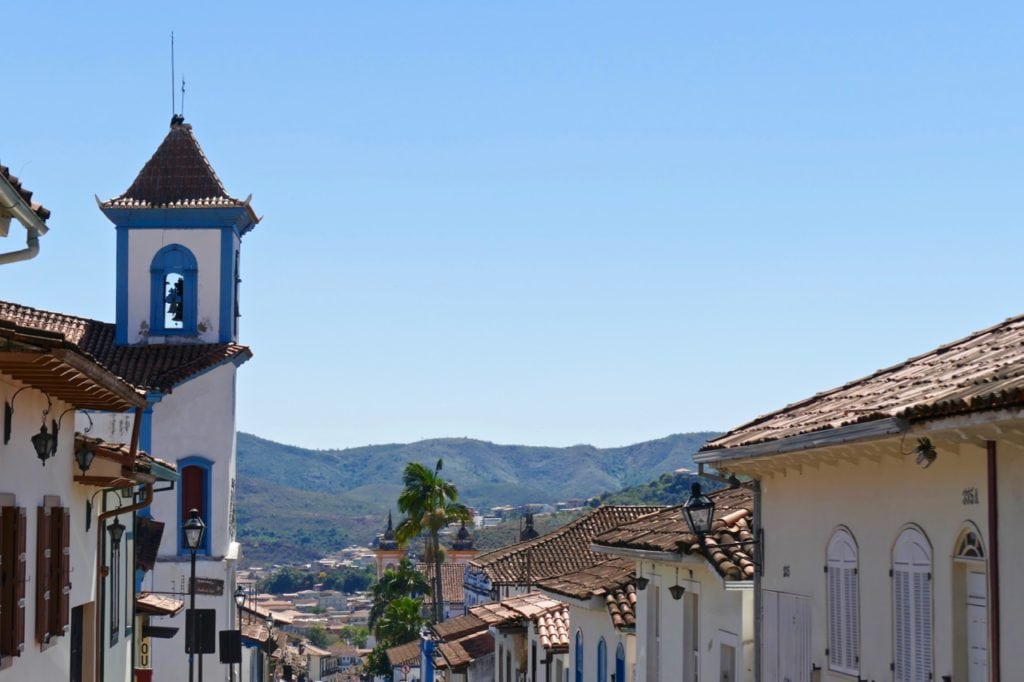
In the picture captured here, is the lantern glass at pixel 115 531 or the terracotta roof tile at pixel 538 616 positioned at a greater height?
the lantern glass at pixel 115 531

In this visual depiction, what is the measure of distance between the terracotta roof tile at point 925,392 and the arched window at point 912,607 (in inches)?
41.7

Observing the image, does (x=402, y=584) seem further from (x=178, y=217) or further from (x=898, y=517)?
(x=898, y=517)

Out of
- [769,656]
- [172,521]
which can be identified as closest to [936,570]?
[769,656]

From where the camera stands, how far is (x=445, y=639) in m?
43.0

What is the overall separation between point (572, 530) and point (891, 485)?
3320cm

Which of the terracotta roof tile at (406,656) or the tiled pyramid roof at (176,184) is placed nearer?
the tiled pyramid roof at (176,184)

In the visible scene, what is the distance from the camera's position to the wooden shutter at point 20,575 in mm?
12498

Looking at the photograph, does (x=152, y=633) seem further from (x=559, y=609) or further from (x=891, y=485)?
(x=891, y=485)

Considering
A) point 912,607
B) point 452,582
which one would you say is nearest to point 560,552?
point 912,607

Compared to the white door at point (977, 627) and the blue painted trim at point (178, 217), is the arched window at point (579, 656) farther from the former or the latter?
the white door at point (977, 627)

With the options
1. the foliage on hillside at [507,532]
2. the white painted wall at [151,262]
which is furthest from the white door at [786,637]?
the foliage on hillside at [507,532]

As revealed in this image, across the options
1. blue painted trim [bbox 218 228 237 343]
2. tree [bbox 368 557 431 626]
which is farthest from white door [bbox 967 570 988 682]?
tree [bbox 368 557 431 626]

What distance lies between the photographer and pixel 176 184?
41.2 metres

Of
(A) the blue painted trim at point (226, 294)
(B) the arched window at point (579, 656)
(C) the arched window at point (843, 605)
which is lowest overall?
(B) the arched window at point (579, 656)
